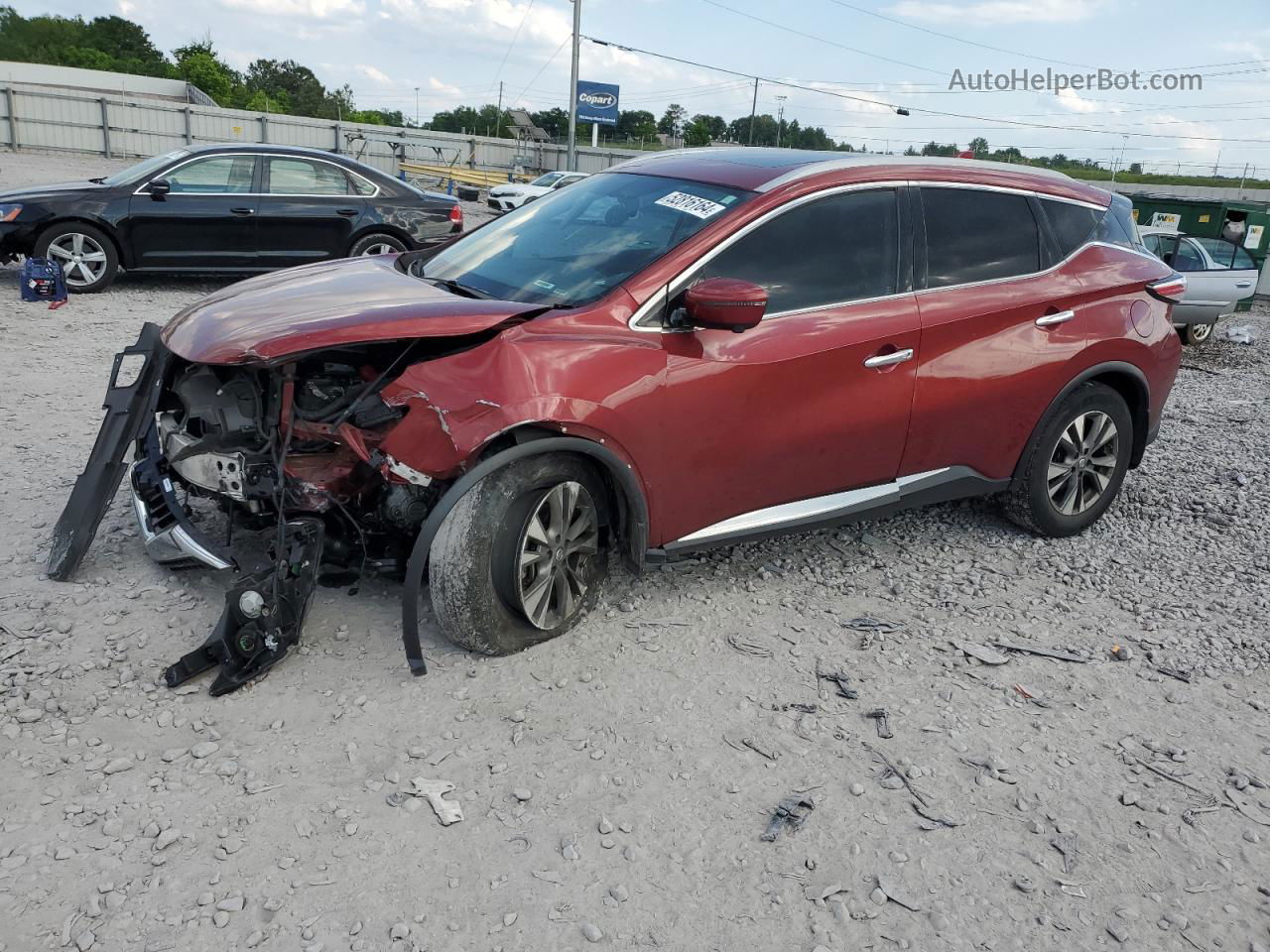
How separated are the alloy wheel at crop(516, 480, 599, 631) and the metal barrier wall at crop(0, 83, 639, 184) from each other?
26.1 m

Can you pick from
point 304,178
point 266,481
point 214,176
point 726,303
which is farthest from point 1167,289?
point 214,176

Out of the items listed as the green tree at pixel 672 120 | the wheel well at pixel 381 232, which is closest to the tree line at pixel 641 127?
the green tree at pixel 672 120

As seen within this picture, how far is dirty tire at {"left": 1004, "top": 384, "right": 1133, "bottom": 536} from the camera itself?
4.84 metres

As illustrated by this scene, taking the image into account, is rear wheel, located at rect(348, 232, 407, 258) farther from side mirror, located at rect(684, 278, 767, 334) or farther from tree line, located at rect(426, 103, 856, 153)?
tree line, located at rect(426, 103, 856, 153)

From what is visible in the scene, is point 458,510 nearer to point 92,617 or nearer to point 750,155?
point 92,617

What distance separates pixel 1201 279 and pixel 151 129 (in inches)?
1294

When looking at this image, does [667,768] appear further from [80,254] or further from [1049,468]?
[80,254]

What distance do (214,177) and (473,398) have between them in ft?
27.1

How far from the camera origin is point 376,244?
35.9ft

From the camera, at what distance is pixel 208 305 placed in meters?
3.93

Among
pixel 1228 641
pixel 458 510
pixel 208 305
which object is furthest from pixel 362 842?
pixel 1228 641

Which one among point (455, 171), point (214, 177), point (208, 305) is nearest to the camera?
point (208, 305)

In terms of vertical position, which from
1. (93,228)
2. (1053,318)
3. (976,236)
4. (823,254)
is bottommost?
(93,228)

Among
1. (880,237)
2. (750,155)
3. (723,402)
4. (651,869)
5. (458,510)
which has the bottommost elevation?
(651,869)
